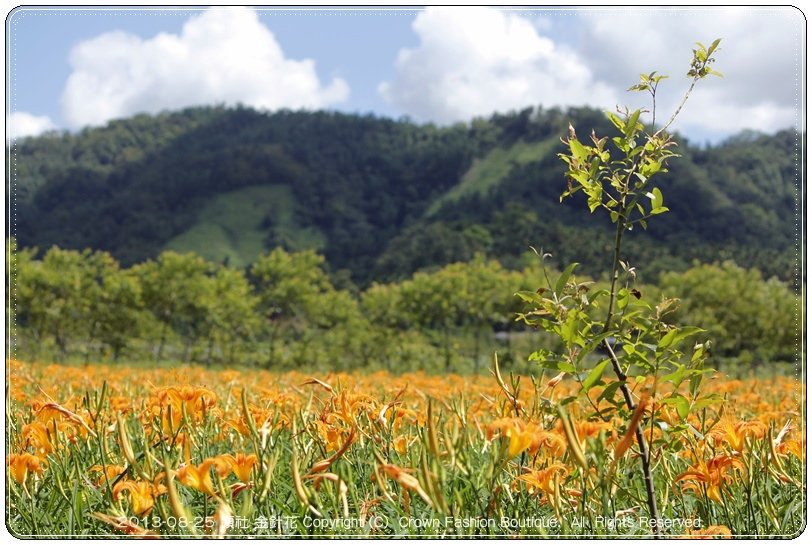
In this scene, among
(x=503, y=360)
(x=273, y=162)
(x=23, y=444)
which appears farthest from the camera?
(x=273, y=162)

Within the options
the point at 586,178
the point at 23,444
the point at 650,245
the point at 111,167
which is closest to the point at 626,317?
the point at 586,178

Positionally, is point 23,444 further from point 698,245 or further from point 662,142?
point 698,245

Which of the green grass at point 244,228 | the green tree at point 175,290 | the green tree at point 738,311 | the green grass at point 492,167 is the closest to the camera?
the green tree at point 738,311

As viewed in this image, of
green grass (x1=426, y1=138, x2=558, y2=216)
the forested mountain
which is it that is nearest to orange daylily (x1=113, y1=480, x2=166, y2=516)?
the forested mountain

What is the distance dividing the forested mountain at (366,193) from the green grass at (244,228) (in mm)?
158

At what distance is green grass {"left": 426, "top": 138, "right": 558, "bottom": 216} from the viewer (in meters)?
58.8

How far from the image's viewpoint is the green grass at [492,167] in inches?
2313

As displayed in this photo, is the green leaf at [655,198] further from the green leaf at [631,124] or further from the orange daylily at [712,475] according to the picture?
the orange daylily at [712,475]

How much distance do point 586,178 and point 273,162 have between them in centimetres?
6449

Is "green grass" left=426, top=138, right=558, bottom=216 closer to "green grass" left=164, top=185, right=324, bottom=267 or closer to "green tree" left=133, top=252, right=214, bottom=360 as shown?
"green grass" left=164, top=185, right=324, bottom=267

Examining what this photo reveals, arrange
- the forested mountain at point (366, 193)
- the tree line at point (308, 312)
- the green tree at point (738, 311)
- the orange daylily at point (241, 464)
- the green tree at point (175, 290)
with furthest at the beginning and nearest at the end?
the forested mountain at point (366, 193) < the green tree at point (175, 290) < the tree line at point (308, 312) < the green tree at point (738, 311) < the orange daylily at point (241, 464)

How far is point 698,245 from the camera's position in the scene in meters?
37.0

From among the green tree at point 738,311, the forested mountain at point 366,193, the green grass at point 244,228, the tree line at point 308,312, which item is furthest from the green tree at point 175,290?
the green grass at point 244,228

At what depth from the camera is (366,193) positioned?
6425 centimetres
